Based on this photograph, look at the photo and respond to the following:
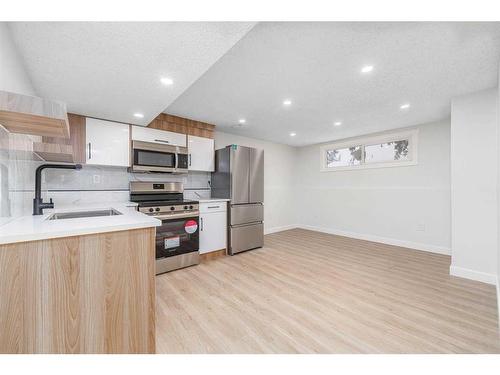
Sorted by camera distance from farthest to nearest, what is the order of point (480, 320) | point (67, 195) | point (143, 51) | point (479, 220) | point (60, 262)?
point (67, 195) → point (479, 220) → point (480, 320) → point (143, 51) → point (60, 262)

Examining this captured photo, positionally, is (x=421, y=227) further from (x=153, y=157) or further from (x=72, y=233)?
(x=72, y=233)

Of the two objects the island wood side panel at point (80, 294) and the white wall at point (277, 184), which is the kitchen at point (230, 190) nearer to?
the island wood side panel at point (80, 294)

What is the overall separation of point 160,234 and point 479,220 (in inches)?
152

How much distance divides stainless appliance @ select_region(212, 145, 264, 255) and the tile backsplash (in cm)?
50

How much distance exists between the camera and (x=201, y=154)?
3498 mm

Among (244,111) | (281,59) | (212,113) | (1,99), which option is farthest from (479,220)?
(1,99)

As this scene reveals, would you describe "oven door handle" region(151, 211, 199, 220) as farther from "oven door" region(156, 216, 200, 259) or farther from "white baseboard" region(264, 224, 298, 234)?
"white baseboard" region(264, 224, 298, 234)

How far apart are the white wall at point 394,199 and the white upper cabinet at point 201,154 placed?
2915 millimetres

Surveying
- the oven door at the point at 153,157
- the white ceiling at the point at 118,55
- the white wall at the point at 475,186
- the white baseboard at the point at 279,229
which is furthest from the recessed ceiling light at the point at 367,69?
the white baseboard at the point at 279,229

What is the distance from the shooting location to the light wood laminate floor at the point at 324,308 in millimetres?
1445

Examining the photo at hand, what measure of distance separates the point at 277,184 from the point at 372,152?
2.20m

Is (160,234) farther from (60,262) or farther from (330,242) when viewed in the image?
(330,242)

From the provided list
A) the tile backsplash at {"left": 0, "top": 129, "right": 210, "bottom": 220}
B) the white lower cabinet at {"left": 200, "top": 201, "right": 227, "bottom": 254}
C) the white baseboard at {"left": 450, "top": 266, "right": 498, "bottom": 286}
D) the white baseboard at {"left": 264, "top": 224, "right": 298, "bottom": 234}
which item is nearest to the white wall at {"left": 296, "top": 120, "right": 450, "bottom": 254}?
the white baseboard at {"left": 264, "top": 224, "right": 298, "bottom": 234}
